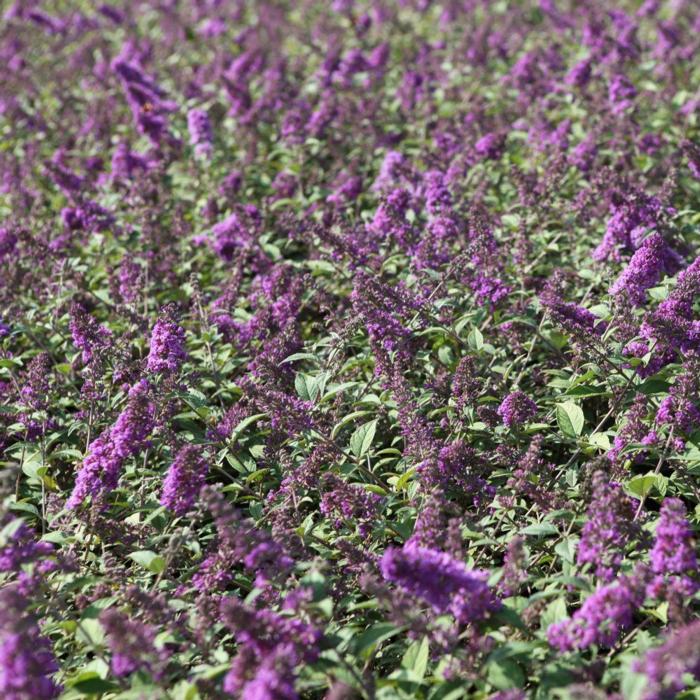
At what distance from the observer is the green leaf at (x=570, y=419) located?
5113 mm

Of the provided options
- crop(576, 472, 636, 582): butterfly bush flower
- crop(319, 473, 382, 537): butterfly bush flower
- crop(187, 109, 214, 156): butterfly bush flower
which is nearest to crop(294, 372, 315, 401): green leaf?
crop(319, 473, 382, 537): butterfly bush flower

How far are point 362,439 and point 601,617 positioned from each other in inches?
75.5

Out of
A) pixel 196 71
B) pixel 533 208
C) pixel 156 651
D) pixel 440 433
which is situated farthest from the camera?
pixel 196 71

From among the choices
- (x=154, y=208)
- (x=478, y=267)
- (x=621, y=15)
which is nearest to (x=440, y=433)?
(x=478, y=267)

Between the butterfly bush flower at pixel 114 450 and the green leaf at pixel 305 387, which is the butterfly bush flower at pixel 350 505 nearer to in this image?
the green leaf at pixel 305 387

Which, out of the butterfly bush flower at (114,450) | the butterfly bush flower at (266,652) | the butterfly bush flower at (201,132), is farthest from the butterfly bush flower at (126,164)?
the butterfly bush flower at (266,652)

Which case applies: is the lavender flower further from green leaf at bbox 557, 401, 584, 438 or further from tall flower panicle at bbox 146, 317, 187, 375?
green leaf at bbox 557, 401, 584, 438

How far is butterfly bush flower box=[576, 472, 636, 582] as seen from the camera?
3.84 meters

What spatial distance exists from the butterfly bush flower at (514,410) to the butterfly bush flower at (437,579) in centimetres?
152

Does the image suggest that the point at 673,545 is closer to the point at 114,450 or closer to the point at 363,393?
the point at 363,393

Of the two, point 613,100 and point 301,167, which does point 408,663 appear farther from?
point 613,100

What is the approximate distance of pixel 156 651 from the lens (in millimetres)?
3531

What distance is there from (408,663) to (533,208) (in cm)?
398

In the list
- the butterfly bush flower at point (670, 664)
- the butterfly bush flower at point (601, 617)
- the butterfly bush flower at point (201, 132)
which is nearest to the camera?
the butterfly bush flower at point (670, 664)
